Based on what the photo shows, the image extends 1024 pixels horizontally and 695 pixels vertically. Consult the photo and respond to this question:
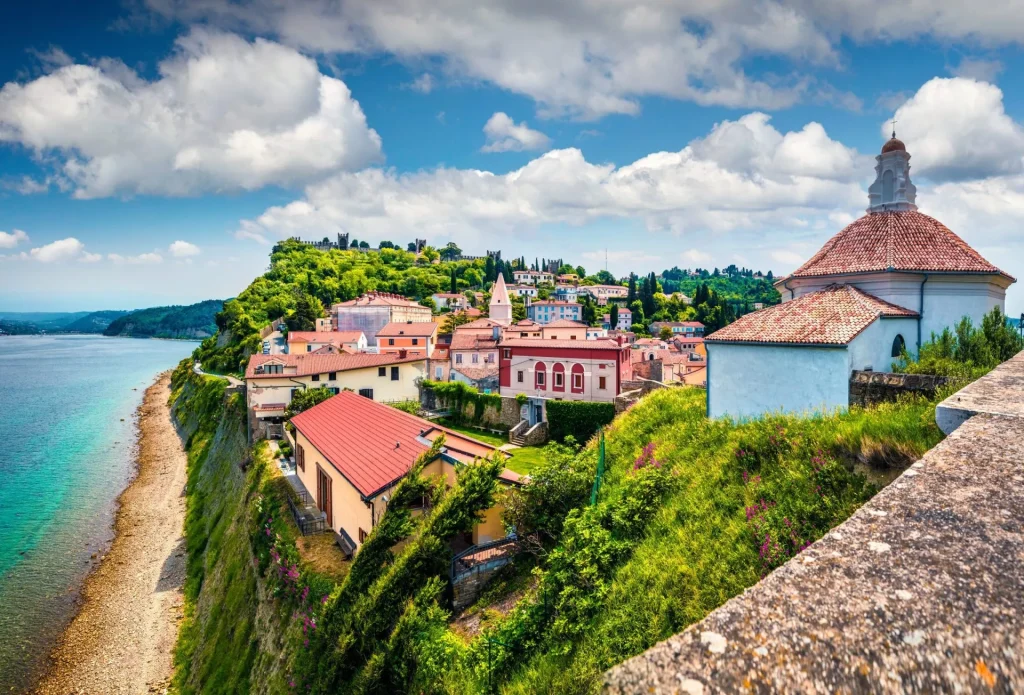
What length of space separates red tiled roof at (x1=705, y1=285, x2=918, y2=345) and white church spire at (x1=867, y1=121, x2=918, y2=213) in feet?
13.5

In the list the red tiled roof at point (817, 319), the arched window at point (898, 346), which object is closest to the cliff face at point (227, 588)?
the red tiled roof at point (817, 319)

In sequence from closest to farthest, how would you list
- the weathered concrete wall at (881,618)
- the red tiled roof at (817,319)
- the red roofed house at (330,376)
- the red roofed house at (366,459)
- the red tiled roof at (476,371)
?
1. the weathered concrete wall at (881,618)
2. the red tiled roof at (817,319)
3. the red roofed house at (366,459)
4. the red roofed house at (330,376)
5. the red tiled roof at (476,371)

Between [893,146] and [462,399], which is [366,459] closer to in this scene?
[893,146]

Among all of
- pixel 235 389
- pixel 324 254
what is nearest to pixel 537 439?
pixel 235 389

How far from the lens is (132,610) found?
76.5ft

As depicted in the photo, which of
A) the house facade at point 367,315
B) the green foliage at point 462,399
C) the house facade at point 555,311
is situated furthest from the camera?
the house facade at point 555,311

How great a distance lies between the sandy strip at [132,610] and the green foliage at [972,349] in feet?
80.9

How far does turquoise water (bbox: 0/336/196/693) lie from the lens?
2264cm

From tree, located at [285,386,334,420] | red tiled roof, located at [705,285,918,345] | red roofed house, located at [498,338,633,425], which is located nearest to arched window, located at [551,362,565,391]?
red roofed house, located at [498,338,633,425]

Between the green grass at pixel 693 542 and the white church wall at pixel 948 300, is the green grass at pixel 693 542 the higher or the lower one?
the lower one

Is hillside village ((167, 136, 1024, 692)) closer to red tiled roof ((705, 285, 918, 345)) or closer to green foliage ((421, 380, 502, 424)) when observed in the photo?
red tiled roof ((705, 285, 918, 345))

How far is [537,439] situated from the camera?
35750mm

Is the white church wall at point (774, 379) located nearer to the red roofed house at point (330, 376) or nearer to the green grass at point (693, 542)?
the green grass at point (693, 542)

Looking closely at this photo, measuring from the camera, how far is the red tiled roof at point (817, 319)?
40.2 feet
